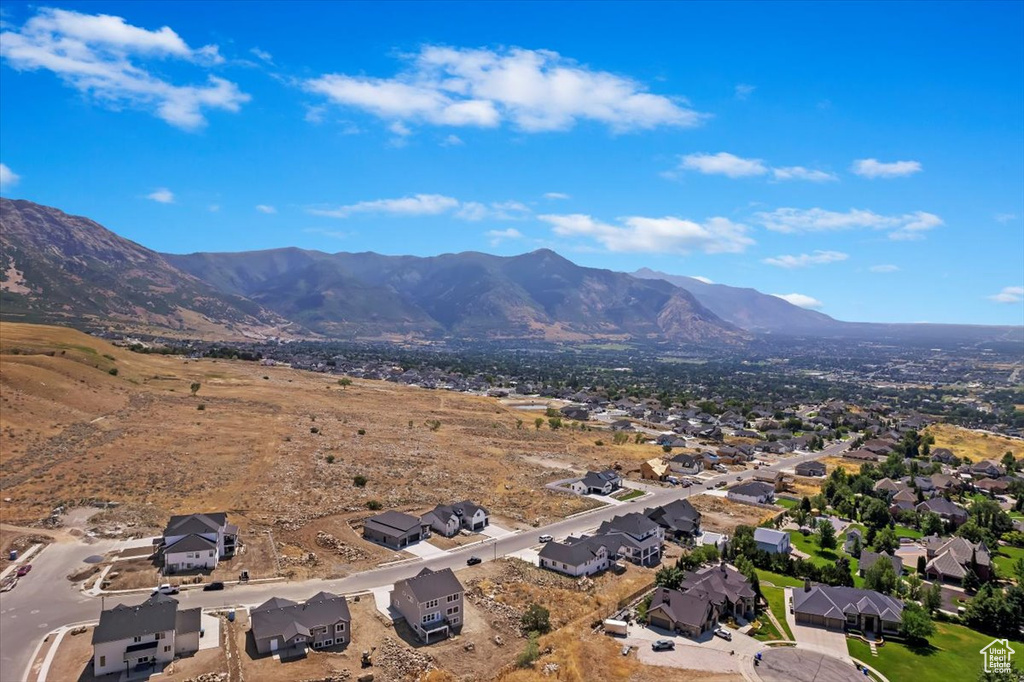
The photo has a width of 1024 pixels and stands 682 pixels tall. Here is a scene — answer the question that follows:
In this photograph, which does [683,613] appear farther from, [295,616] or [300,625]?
[295,616]

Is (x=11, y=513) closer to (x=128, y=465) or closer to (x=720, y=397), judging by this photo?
(x=128, y=465)

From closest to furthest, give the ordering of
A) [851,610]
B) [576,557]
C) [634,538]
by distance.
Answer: [851,610]
[576,557]
[634,538]

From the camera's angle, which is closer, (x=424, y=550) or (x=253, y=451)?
(x=424, y=550)

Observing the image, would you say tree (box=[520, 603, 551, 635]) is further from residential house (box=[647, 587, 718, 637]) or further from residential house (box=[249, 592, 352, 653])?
residential house (box=[249, 592, 352, 653])

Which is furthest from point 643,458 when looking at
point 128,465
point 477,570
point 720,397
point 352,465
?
point 720,397

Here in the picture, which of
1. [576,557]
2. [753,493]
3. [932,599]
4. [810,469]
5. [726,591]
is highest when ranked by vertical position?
[726,591]

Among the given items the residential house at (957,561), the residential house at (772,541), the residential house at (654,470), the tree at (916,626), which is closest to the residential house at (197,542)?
the residential house at (772,541)

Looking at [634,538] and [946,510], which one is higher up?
[634,538]

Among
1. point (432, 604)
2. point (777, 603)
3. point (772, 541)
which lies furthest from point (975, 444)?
point (432, 604)
